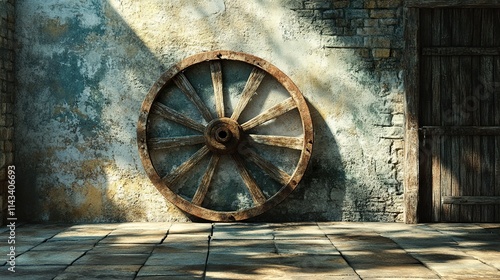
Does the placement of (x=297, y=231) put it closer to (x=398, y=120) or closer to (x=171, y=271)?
(x=398, y=120)

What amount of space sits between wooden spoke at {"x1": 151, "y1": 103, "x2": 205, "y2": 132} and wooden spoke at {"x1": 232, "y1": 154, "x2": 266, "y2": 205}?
465 mm

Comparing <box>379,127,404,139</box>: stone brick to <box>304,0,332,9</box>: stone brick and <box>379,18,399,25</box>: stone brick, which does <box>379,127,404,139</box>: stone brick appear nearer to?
<box>379,18,399,25</box>: stone brick

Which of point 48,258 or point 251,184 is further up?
point 251,184

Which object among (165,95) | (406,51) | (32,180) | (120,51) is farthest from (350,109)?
(32,180)

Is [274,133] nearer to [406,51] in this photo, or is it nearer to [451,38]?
[406,51]

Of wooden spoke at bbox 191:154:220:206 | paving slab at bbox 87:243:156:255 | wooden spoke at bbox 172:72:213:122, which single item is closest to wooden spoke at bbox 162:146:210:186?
wooden spoke at bbox 191:154:220:206

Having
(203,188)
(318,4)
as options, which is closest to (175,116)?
(203,188)

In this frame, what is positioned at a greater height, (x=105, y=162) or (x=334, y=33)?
(x=334, y=33)

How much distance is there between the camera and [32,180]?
23.3 ft

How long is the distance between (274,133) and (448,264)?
266 centimetres

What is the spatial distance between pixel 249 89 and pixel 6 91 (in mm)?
2236

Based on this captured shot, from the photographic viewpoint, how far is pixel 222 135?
6.90m

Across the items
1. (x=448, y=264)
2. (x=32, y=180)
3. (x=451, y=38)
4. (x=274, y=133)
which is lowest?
(x=448, y=264)

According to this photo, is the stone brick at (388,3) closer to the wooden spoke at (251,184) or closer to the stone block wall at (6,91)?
the wooden spoke at (251,184)
